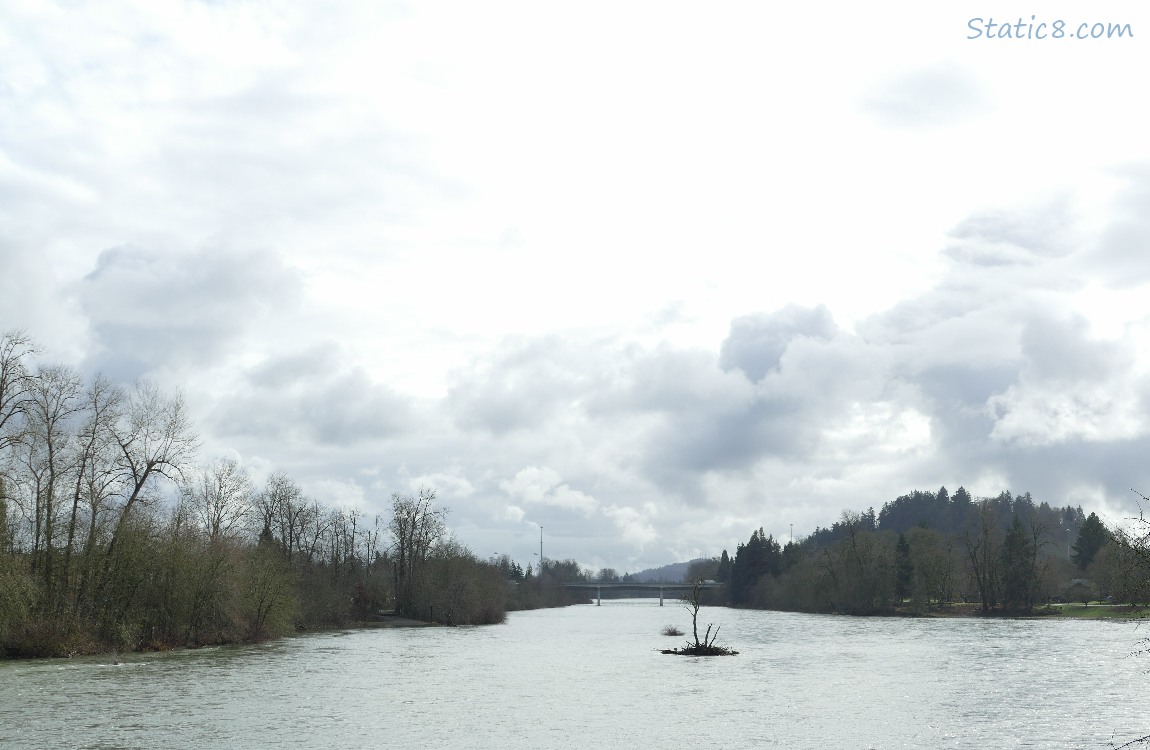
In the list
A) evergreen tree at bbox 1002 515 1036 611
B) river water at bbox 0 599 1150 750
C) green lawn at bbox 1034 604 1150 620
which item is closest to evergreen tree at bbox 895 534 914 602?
evergreen tree at bbox 1002 515 1036 611

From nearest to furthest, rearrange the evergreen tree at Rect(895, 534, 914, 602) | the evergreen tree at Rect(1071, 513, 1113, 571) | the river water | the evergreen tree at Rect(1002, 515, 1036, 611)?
1. the river water
2. the evergreen tree at Rect(1002, 515, 1036, 611)
3. the evergreen tree at Rect(895, 534, 914, 602)
4. the evergreen tree at Rect(1071, 513, 1113, 571)

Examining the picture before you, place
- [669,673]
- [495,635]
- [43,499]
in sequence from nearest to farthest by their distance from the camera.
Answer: [669,673], [43,499], [495,635]

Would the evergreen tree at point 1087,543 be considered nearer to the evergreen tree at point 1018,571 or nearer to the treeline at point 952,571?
the treeline at point 952,571

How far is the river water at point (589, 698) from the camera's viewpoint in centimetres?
3250

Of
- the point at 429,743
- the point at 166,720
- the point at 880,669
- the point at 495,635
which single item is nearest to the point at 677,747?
the point at 429,743

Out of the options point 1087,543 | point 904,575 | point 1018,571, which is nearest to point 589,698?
point 1018,571

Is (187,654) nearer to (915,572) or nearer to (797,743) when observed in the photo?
(797,743)

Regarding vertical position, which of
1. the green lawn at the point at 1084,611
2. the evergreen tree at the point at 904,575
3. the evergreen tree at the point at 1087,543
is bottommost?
the green lawn at the point at 1084,611

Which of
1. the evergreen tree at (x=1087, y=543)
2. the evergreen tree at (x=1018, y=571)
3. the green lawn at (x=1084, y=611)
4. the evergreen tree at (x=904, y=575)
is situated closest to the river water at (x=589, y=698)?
the green lawn at (x=1084, y=611)

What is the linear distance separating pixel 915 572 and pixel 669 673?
83.5 meters

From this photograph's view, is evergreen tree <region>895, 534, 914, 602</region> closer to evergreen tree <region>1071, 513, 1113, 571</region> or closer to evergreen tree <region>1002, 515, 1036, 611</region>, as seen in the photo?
evergreen tree <region>1002, 515, 1036, 611</region>

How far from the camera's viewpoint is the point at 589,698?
43.8 m

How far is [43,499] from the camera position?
60.9m

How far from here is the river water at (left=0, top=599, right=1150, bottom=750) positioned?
107 feet
